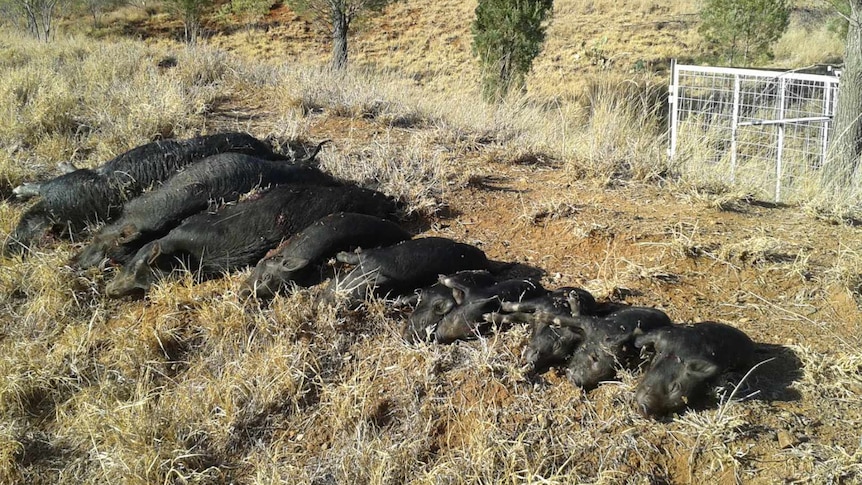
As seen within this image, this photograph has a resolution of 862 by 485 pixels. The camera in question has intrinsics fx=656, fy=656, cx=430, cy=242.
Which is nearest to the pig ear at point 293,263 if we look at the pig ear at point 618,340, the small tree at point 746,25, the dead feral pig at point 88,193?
the dead feral pig at point 88,193

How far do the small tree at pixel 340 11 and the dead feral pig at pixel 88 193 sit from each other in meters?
9.16

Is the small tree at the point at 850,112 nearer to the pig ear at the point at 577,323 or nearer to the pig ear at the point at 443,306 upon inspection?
the pig ear at the point at 577,323

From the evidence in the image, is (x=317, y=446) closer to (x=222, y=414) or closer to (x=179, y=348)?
(x=222, y=414)

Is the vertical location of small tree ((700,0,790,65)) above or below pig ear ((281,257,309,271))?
above

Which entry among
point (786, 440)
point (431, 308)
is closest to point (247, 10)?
point (431, 308)

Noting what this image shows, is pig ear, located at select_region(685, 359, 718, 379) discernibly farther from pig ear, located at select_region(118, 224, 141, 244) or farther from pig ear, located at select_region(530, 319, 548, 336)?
pig ear, located at select_region(118, 224, 141, 244)

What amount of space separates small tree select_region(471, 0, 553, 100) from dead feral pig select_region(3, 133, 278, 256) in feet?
27.7

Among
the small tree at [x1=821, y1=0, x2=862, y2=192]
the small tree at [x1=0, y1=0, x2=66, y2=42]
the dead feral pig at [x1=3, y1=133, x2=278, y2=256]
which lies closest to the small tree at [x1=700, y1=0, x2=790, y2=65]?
the small tree at [x1=821, y1=0, x2=862, y2=192]

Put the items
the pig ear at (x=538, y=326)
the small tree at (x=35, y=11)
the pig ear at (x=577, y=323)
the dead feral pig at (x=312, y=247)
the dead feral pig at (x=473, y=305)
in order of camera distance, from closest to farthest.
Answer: the pig ear at (x=577, y=323)
the pig ear at (x=538, y=326)
the dead feral pig at (x=473, y=305)
the dead feral pig at (x=312, y=247)
the small tree at (x=35, y=11)

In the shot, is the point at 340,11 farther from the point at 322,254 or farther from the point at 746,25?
the point at 322,254

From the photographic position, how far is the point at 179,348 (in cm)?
356

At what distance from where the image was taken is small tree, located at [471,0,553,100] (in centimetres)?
1254

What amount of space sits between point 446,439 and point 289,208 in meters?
1.98

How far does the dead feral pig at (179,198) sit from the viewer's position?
421 cm
